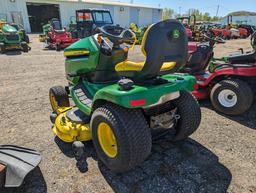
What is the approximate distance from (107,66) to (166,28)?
1193 millimetres

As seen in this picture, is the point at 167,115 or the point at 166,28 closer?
Answer: the point at 166,28

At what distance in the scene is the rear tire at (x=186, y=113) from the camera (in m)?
2.57

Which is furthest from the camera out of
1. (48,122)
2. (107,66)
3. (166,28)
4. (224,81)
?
(224,81)

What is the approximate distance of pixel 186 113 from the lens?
257 cm

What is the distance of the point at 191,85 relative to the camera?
244 centimetres

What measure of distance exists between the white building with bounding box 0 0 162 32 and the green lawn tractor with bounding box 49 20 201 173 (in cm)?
2313

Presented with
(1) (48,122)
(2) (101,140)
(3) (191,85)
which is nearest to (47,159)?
(2) (101,140)

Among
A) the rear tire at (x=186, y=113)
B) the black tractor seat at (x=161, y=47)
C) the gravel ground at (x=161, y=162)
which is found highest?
the black tractor seat at (x=161, y=47)

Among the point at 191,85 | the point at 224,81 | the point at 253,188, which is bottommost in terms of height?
the point at 253,188

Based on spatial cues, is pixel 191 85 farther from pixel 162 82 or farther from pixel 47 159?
pixel 47 159

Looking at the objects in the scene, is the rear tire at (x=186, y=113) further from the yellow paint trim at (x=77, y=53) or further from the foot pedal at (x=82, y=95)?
the yellow paint trim at (x=77, y=53)

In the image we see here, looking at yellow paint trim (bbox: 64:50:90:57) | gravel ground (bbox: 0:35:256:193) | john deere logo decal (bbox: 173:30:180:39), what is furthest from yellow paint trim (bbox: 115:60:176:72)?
gravel ground (bbox: 0:35:256:193)

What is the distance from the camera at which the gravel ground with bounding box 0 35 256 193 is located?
7.13ft

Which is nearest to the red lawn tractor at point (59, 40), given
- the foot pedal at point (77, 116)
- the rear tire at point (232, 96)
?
the foot pedal at point (77, 116)
